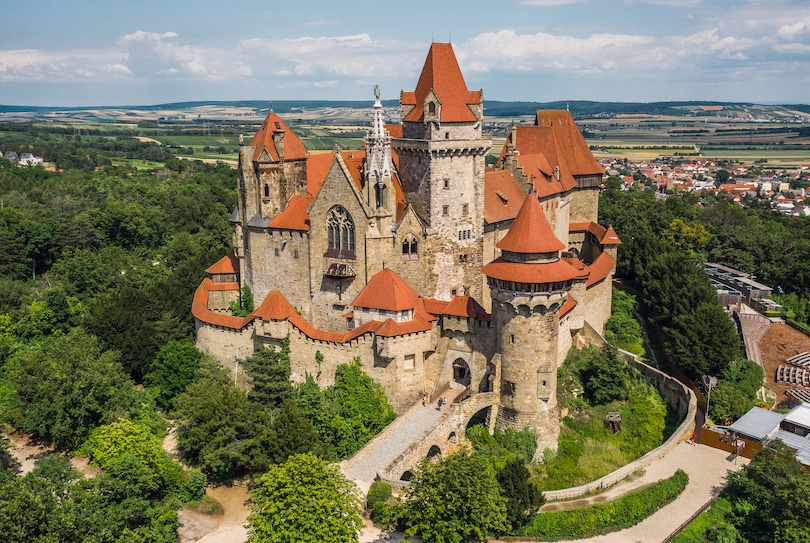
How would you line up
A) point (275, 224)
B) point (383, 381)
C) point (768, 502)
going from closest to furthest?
point (768, 502)
point (383, 381)
point (275, 224)

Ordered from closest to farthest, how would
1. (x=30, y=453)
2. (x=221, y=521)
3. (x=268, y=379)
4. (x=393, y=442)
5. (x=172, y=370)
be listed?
1. (x=221, y=521)
2. (x=393, y=442)
3. (x=268, y=379)
4. (x=30, y=453)
5. (x=172, y=370)

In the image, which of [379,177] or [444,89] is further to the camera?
[444,89]

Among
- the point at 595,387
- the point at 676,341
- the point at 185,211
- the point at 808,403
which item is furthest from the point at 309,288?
the point at 185,211

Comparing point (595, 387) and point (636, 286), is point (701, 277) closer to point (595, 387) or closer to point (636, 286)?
point (636, 286)

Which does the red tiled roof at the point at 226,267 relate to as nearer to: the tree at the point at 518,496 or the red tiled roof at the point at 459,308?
the red tiled roof at the point at 459,308

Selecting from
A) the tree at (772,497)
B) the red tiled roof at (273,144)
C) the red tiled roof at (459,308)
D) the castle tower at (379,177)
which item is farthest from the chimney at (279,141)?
the tree at (772,497)

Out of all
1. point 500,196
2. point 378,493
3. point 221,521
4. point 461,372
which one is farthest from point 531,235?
point 221,521

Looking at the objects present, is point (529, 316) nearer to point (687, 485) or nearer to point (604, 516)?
point (604, 516)
